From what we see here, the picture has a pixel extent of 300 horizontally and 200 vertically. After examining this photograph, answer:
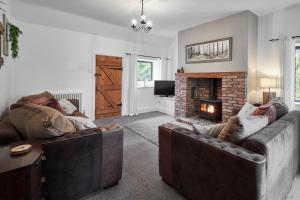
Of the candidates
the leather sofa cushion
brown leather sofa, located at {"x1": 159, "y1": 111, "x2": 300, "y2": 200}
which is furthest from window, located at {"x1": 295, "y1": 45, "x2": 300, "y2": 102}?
the leather sofa cushion

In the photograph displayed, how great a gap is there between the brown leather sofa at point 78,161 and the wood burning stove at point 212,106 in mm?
3212

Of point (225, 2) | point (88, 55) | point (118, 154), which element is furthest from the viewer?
point (88, 55)

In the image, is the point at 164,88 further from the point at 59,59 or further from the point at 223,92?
the point at 59,59

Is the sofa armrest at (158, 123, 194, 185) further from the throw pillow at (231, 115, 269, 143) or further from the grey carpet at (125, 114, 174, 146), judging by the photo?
the grey carpet at (125, 114, 174, 146)

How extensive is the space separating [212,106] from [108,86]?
3055mm

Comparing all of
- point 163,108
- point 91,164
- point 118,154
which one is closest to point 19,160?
point 91,164

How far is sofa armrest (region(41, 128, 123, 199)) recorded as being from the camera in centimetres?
154

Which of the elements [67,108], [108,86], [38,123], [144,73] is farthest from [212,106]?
[38,123]

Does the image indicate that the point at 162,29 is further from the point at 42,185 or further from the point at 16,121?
the point at 42,185

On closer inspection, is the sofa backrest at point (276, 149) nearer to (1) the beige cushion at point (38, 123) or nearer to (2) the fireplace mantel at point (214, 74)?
(1) the beige cushion at point (38, 123)

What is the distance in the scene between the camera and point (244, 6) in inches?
142

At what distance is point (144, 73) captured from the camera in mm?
6523

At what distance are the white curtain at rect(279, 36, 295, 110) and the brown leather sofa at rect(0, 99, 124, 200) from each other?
3693mm

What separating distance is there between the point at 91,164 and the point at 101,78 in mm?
3742
